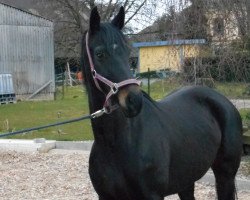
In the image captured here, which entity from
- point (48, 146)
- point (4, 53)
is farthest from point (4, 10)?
point (48, 146)

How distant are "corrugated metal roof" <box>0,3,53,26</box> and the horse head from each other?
21603 millimetres

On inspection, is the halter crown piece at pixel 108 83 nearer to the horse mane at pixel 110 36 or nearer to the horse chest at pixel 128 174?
the horse mane at pixel 110 36

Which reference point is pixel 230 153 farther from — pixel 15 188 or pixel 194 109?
pixel 15 188

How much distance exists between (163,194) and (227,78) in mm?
4735

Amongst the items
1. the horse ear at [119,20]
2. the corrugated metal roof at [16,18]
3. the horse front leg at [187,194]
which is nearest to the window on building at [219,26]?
the horse front leg at [187,194]

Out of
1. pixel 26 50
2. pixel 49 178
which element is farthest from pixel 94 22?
pixel 26 50

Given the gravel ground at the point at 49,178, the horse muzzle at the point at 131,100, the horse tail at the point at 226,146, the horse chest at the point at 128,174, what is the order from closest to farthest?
1. the horse muzzle at the point at 131,100
2. the horse chest at the point at 128,174
3. the horse tail at the point at 226,146
4. the gravel ground at the point at 49,178

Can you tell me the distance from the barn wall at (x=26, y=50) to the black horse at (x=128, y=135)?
68.3 ft

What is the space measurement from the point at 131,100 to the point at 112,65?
0.91 feet

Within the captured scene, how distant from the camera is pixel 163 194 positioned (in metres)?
3.20

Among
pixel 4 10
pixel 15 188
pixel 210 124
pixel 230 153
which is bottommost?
pixel 15 188

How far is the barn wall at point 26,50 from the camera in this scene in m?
23.6

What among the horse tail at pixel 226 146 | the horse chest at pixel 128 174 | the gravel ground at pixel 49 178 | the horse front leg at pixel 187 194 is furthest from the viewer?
the gravel ground at pixel 49 178

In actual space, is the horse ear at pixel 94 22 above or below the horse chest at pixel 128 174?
above
